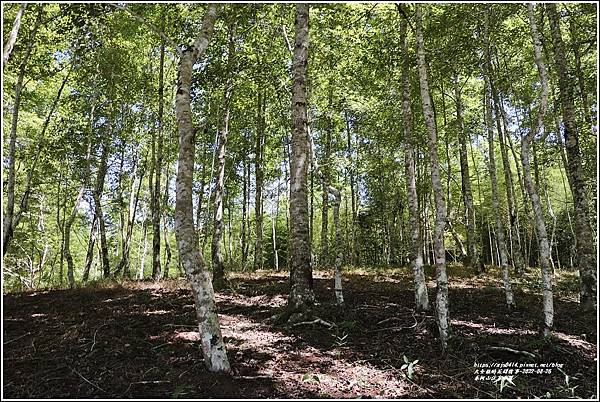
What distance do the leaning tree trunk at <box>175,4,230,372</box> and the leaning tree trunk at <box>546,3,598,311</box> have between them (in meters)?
9.01

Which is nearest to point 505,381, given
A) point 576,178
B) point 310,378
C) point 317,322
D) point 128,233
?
point 310,378

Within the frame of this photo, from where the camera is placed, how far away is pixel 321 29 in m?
13.2

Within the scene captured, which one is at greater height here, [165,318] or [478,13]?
[478,13]

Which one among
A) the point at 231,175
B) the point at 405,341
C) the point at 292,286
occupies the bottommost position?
the point at 405,341

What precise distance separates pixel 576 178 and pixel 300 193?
281 inches

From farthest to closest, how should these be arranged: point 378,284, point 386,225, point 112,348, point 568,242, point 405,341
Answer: point 568,242 → point 386,225 → point 378,284 → point 405,341 → point 112,348

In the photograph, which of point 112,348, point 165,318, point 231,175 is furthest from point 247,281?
point 231,175

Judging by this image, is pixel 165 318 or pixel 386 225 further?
pixel 386 225

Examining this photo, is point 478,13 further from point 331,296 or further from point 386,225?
point 386,225

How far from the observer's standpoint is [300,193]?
28.4 feet

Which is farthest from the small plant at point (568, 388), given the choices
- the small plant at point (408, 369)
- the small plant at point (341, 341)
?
the small plant at point (341, 341)

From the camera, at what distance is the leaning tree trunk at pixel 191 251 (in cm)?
548

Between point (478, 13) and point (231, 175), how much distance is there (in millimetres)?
17185

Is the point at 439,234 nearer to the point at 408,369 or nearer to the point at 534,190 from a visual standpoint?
the point at 534,190
